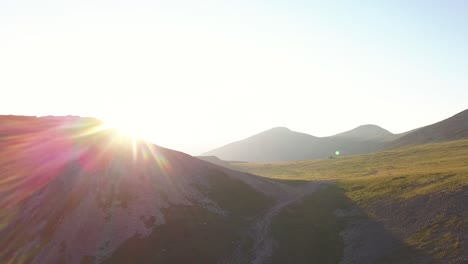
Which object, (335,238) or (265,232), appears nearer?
(335,238)

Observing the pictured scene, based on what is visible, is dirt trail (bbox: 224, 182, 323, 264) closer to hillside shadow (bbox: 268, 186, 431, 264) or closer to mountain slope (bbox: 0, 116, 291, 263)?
mountain slope (bbox: 0, 116, 291, 263)

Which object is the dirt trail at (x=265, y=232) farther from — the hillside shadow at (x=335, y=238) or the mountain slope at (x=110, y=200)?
the hillside shadow at (x=335, y=238)

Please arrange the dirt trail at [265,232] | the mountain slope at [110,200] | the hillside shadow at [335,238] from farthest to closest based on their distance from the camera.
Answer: the mountain slope at [110,200]
the dirt trail at [265,232]
the hillside shadow at [335,238]

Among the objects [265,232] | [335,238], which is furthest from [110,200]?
[335,238]

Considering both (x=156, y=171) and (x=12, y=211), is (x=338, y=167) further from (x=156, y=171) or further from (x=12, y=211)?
(x=12, y=211)

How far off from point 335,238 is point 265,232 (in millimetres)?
13372

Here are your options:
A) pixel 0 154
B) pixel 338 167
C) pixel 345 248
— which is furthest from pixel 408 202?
pixel 338 167

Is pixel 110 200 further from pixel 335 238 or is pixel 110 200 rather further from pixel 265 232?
pixel 335 238

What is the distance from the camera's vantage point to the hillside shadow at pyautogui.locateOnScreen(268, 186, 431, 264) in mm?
53188

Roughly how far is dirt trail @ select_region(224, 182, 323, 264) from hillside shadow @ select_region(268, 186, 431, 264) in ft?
4.94

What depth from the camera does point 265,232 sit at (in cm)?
7156

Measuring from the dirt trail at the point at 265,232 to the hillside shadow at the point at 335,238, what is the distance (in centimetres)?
150

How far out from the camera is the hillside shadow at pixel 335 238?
53.2 meters

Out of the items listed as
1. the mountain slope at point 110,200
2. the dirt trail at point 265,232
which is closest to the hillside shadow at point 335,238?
the dirt trail at point 265,232
